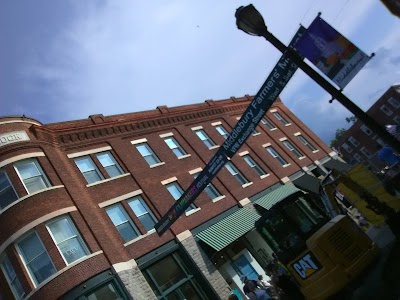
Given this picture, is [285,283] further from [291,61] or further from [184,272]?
[184,272]

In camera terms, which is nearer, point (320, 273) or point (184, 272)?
point (320, 273)

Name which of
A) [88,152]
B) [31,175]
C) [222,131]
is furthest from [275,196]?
[31,175]

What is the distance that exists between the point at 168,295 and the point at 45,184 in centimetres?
840

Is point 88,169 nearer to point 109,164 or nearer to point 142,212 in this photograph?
point 109,164

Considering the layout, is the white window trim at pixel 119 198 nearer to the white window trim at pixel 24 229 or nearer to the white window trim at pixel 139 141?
the white window trim at pixel 24 229

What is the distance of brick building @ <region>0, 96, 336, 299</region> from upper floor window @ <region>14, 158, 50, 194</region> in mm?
51

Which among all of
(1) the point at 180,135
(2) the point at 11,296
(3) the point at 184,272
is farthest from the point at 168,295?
(1) the point at 180,135

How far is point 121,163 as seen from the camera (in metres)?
21.4

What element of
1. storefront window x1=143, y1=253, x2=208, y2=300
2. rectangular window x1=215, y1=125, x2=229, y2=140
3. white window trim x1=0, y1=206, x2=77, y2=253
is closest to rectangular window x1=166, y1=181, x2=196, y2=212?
storefront window x1=143, y1=253, x2=208, y2=300

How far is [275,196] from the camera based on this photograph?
2611 centimetres

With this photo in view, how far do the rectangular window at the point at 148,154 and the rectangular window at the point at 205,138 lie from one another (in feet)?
18.4

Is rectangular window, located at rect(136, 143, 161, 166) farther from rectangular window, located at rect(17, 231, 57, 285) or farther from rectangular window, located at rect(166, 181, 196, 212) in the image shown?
rectangular window, located at rect(17, 231, 57, 285)

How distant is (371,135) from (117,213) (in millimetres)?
60872

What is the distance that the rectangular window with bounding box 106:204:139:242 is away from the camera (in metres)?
18.2
